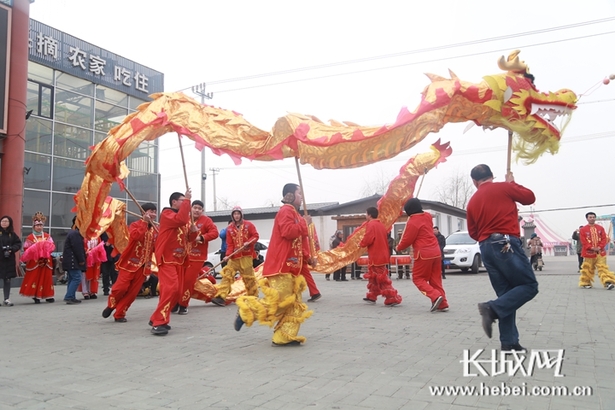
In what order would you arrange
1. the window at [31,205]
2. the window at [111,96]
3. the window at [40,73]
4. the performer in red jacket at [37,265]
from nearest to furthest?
1. the performer in red jacket at [37,265]
2. the window at [31,205]
3. the window at [40,73]
4. the window at [111,96]

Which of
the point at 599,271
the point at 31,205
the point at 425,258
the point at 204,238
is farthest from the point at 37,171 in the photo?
the point at 599,271

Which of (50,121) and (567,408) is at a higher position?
(50,121)

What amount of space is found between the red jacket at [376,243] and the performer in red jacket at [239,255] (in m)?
2.04

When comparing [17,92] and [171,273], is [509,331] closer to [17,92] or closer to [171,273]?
[171,273]

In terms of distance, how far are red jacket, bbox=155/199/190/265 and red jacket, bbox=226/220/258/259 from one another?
7.32ft

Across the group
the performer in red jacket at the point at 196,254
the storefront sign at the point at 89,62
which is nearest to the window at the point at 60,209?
the storefront sign at the point at 89,62

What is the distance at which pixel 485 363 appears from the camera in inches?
164

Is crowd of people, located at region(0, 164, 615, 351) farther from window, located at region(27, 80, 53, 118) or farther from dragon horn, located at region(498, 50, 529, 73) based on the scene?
window, located at region(27, 80, 53, 118)

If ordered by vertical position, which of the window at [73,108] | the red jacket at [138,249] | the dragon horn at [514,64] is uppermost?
the window at [73,108]

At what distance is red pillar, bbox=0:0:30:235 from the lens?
13398mm

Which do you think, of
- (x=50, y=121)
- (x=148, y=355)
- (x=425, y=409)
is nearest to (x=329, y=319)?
(x=148, y=355)

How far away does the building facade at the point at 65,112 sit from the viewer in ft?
54.6

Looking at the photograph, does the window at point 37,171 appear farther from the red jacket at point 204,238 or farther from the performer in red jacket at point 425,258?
the performer in red jacket at point 425,258

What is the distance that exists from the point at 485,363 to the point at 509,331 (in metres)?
0.50
